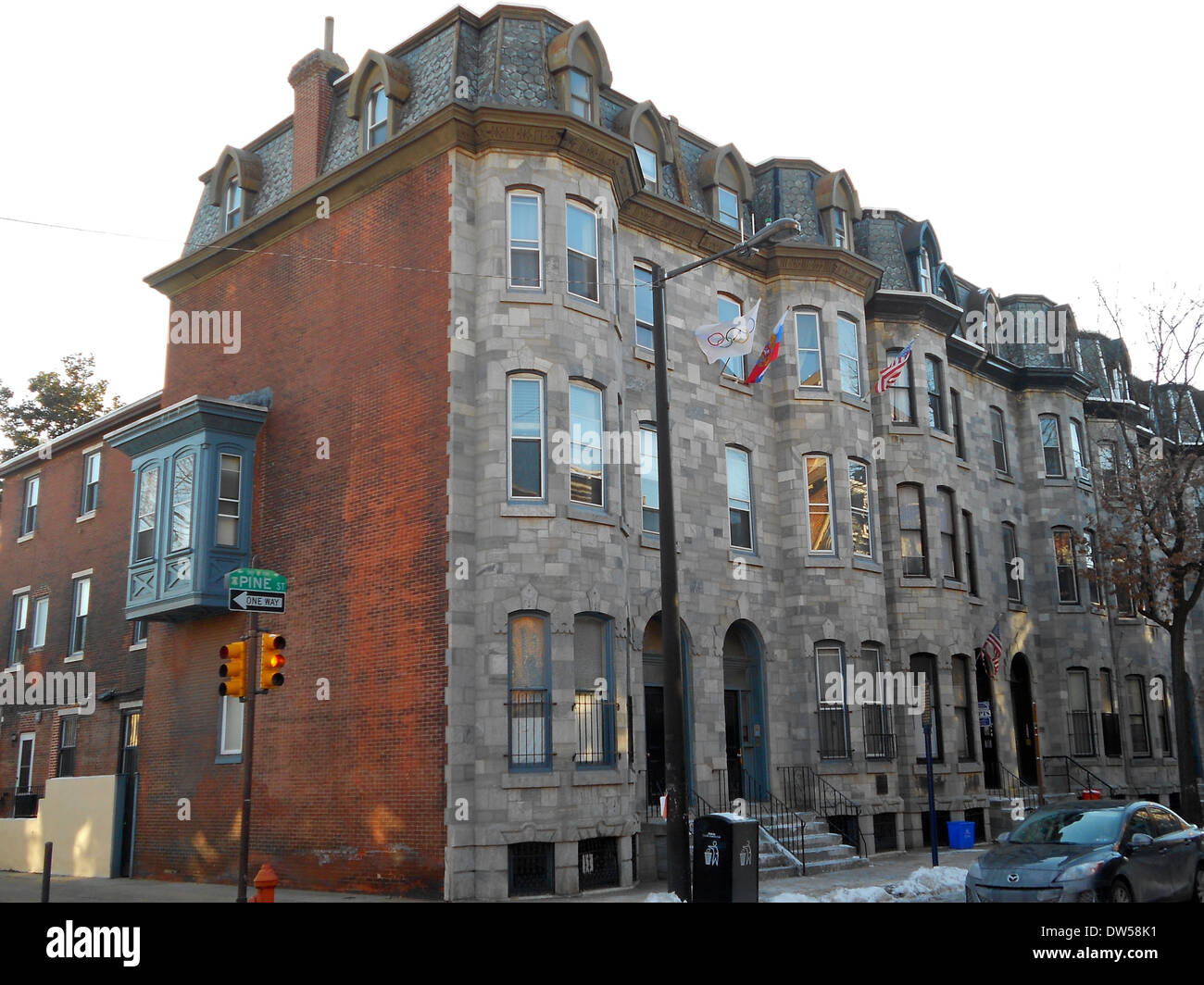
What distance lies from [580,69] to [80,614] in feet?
63.7

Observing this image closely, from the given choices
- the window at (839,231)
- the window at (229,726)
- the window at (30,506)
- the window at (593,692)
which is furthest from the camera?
the window at (30,506)

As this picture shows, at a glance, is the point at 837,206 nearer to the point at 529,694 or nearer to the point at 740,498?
the point at 740,498

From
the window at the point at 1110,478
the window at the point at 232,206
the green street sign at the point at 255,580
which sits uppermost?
the window at the point at 232,206

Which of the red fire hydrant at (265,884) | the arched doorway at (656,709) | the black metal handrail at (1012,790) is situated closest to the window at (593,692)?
the arched doorway at (656,709)

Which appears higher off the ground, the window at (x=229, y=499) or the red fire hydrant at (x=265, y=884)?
the window at (x=229, y=499)

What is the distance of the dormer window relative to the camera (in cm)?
2697

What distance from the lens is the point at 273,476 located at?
918 inches

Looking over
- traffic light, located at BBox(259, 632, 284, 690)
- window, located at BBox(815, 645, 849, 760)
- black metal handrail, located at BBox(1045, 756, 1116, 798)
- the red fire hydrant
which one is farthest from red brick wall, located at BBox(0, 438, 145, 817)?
black metal handrail, located at BBox(1045, 756, 1116, 798)

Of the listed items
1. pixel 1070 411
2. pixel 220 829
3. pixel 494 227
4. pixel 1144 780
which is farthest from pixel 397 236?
pixel 1144 780

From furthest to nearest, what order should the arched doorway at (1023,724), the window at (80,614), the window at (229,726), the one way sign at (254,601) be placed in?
the arched doorway at (1023,724)
the window at (80,614)
the window at (229,726)
the one way sign at (254,601)

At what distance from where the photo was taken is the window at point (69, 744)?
29458 millimetres

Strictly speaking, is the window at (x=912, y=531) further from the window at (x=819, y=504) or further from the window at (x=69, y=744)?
the window at (x=69, y=744)

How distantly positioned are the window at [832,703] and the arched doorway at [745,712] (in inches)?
53.6

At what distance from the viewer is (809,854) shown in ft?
71.6
